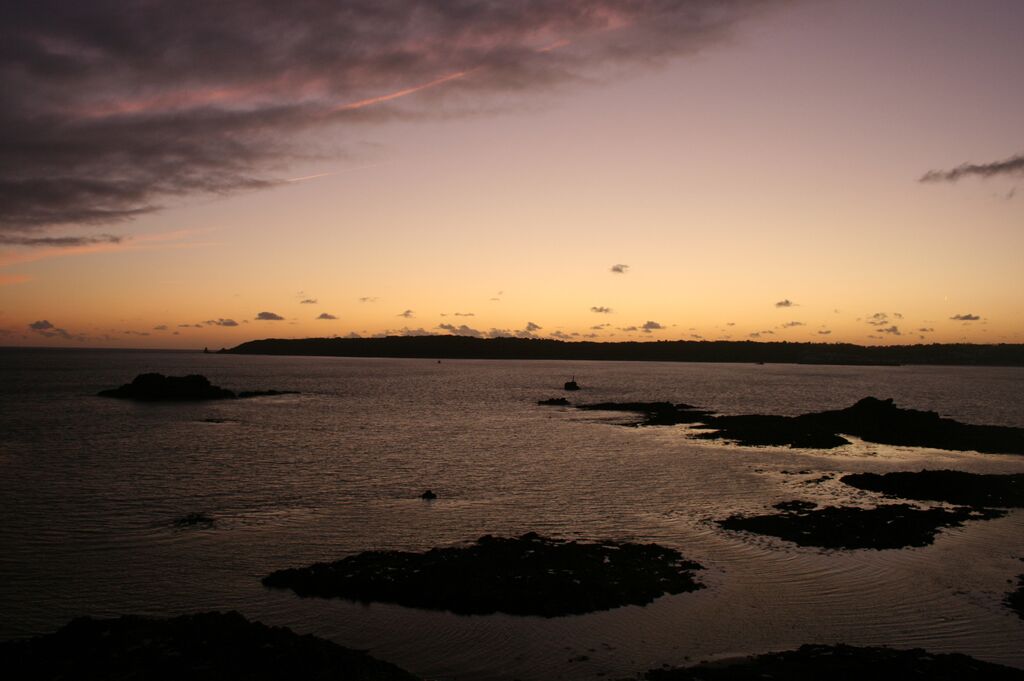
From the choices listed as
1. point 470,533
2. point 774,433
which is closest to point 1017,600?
point 470,533

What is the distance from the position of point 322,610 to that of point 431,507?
14509 millimetres

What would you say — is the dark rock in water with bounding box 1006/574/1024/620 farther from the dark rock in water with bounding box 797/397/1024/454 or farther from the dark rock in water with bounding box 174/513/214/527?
the dark rock in water with bounding box 797/397/1024/454

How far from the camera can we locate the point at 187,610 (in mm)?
20266

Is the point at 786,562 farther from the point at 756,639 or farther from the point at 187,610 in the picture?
the point at 187,610

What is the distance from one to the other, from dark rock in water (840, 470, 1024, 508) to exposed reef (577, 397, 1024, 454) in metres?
16.8

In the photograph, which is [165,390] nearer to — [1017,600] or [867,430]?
[867,430]

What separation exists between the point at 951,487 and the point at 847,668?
91.4 feet

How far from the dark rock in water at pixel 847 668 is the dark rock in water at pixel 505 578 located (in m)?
4.95

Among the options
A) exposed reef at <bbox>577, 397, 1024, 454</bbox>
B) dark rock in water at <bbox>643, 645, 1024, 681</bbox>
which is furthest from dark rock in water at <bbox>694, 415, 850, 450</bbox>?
dark rock in water at <bbox>643, 645, 1024, 681</bbox>

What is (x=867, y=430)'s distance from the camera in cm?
6650

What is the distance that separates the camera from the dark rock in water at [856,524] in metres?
28.2

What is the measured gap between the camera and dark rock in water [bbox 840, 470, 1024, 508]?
36500 millimetres

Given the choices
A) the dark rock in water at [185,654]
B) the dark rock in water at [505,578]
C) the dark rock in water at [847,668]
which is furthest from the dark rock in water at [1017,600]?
the dark rock in water at [185,654]

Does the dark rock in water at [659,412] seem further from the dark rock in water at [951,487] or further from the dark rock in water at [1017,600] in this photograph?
the dark rock in water at [1017,600]
